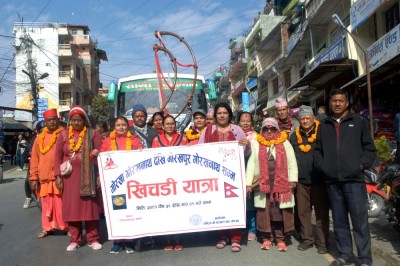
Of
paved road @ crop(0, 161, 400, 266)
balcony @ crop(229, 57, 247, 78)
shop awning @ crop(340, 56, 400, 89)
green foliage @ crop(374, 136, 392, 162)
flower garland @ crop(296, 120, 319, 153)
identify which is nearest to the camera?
paved road @ crop(0, 161, 400, 266)

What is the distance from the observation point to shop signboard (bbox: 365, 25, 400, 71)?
10.6m

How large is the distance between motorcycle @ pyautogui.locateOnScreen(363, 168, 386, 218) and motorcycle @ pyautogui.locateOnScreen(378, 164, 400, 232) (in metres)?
0.90

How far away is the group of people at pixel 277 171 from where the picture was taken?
13.3 feet

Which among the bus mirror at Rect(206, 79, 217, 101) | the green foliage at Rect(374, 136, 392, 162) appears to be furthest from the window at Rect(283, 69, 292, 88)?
the green foliage at Rect(374, 136, 392, 162)

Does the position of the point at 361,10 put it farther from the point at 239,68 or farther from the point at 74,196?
the point at 239,68

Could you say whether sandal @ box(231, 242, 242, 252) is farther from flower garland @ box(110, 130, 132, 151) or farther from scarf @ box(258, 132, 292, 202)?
flower garland @ box(110, 130, 132, 151)

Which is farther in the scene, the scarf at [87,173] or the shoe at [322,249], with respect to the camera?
the scarf at [87,173]

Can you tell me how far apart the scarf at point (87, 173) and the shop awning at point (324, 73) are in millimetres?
10859

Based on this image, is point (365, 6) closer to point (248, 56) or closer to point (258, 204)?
point (258, 204)

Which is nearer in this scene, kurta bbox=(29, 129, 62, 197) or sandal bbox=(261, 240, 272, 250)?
sandal bbox=(261, 240, 272, 250)

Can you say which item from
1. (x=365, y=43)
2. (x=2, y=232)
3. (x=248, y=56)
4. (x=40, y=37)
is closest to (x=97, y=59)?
(x=40, y=37)

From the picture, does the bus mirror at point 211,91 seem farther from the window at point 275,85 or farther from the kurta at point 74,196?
the window at point 275,85

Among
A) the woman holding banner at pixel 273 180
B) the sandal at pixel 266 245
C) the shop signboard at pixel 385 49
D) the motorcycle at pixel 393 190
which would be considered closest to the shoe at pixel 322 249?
the woman holding banner at pixel 273 180

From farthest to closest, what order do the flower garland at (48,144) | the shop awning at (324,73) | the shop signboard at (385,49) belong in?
the shop awning at (324,73) < the shop signboard at (385,49) < the flower garland at (48,144)
